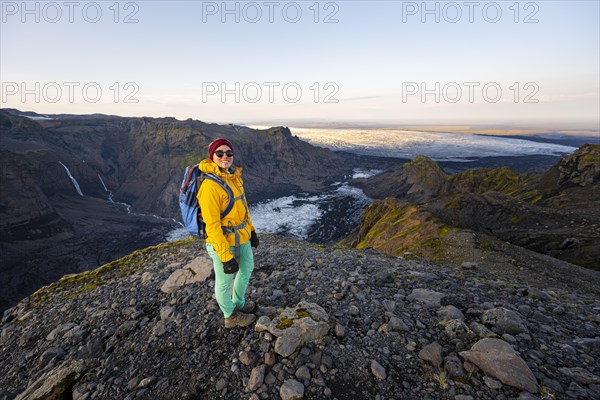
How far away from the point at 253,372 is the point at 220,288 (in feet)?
5.65

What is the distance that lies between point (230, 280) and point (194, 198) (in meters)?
1.84

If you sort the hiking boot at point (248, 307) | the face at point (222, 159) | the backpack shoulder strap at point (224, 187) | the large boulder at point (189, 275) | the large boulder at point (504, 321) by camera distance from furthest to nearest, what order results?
the large boulder at point (189, 275) → the hiking boot at point (248, 307) → the large boulder at point (504, 321) → the face at point (222, 159) → the backpack shoulder strap at point (224, 187)

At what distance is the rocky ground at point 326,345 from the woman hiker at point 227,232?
0.51 metres

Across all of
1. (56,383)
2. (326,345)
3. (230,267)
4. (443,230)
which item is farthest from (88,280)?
(443,230)

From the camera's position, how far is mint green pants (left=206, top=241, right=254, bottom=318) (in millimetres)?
5730

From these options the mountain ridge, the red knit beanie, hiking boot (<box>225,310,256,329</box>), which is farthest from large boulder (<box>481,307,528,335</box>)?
the mountain ridge

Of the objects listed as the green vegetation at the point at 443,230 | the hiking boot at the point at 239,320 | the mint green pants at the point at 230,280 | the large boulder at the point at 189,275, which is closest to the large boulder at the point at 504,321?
the hiking boot at the point at 239,320

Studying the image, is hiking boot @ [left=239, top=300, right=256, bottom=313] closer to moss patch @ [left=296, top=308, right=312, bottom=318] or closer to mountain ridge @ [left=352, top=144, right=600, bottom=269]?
moss patch @ [left=296, top=308, right=312, bottom=318]

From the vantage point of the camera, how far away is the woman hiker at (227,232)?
5.34 metres

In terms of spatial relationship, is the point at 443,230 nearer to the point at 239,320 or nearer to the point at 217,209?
the point at 239,320

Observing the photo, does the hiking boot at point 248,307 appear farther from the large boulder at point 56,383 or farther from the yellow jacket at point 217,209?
the large boulder at point 56,383

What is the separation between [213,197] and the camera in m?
5.36

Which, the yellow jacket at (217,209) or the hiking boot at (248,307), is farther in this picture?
the hiking boot at (248,307)

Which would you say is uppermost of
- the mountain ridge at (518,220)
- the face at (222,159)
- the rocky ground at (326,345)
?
the face at (222,159)
